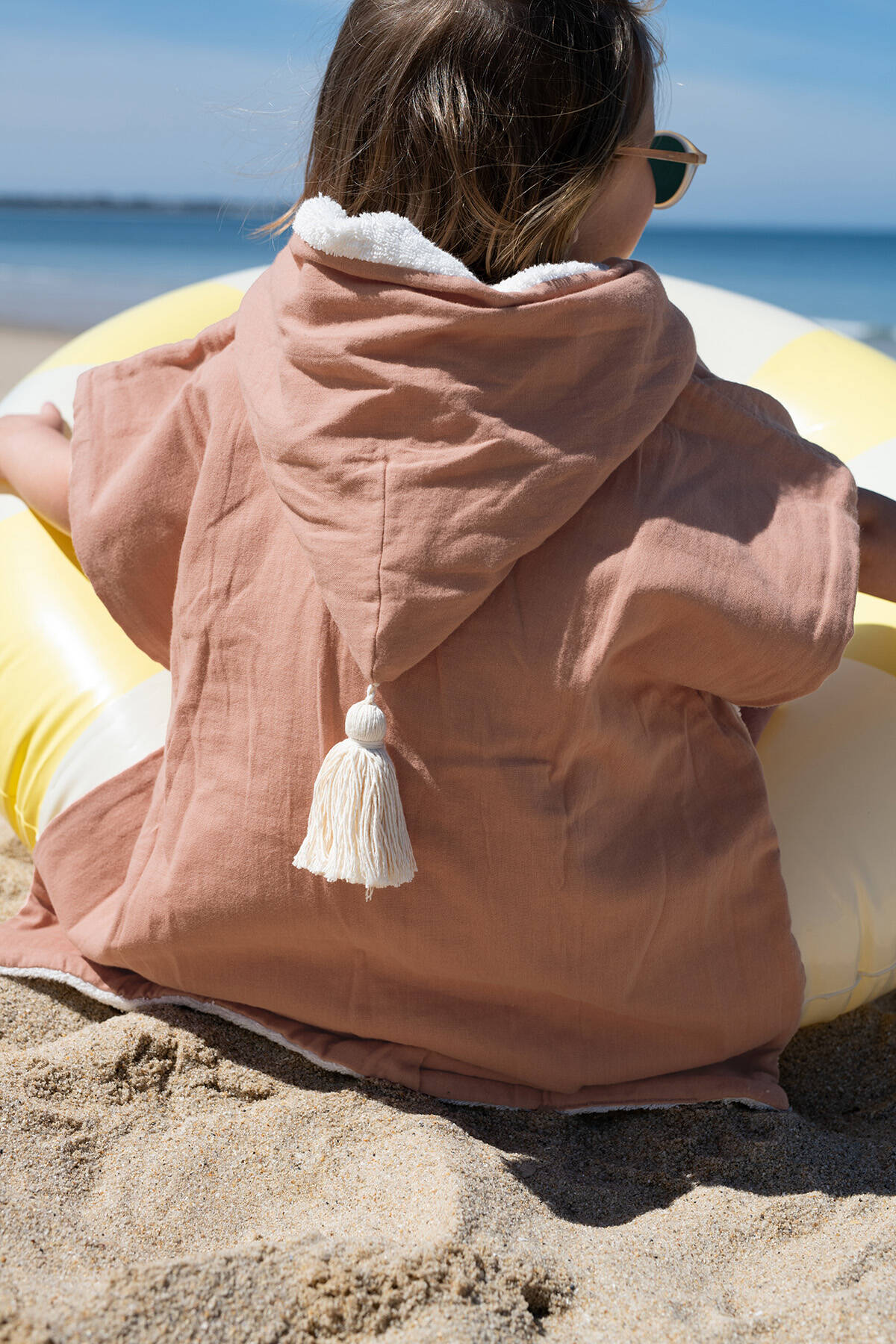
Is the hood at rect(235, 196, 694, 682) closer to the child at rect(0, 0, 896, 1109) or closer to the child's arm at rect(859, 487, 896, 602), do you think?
the child at rect(0, 0, 896, 1109)

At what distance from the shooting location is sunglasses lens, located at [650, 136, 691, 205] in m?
1.09

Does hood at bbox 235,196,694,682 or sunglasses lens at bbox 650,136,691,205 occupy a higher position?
sunglasses lens at bbox 650,136,691,205

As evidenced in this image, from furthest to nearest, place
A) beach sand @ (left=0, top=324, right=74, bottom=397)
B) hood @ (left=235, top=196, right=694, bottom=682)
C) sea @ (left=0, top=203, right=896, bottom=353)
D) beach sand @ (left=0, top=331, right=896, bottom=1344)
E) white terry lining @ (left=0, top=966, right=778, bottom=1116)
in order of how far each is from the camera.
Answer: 1. sea @ (left=0, top=203, right=896, bottom=353)
2. beach sand @ (left=0, top=324, right=74, bottom=397)
3. white terry lining @ (left=0, top=966, right=778, bottom=1116)
4. hood @ (left=235, top=196, right=694, bottom=682)
5. beach sand @ (left=0, top=331, right=896, bottom=1344)

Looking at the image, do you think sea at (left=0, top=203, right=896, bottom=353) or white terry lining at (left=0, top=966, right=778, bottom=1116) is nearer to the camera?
white terry lining at (left=0, top=966, right=778, bottom=1116)

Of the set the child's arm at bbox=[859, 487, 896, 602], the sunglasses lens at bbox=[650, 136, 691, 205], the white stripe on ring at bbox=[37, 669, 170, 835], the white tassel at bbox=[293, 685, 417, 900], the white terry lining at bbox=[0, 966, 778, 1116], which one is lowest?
the white terry lining at bbox=[0, 966, 778, 1116]

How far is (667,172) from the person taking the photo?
111 centimetres

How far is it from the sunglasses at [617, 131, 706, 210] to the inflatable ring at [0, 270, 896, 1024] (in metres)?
0.65

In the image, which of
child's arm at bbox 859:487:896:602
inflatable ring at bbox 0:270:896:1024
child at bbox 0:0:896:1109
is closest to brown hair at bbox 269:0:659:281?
child at bbox 0:0:896:1109

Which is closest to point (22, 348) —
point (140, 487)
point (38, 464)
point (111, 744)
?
point (38, 464)

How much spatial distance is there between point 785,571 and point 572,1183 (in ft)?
2.12

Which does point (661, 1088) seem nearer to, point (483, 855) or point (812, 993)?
point (812, 993)

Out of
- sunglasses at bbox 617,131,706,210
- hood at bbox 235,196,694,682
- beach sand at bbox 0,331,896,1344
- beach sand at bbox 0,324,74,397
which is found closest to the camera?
beach sand at bbox 0,331,896,1344

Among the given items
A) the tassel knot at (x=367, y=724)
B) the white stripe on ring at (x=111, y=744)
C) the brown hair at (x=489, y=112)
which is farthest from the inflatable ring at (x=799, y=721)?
the brown hair at (x=489, y=112)

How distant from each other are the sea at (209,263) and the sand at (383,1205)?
93 cm
